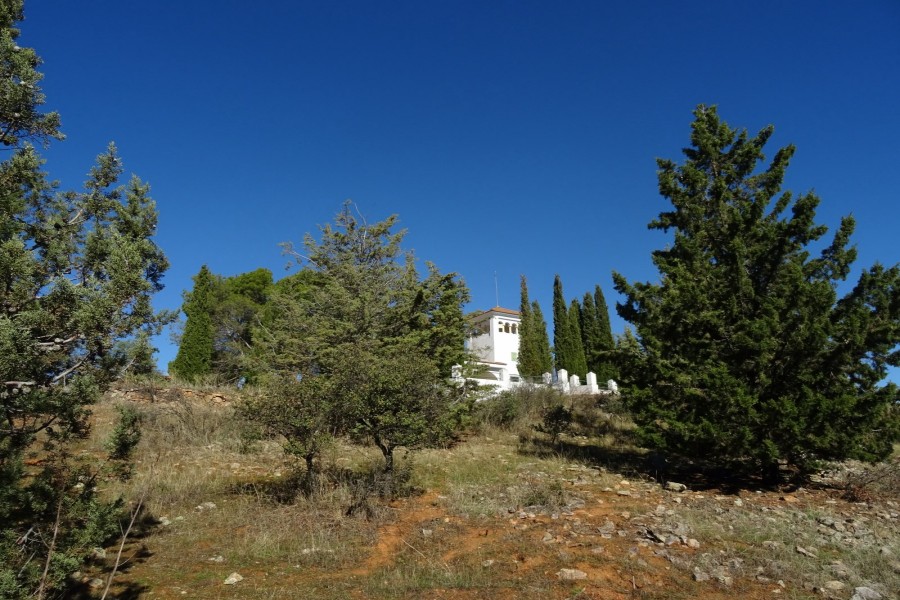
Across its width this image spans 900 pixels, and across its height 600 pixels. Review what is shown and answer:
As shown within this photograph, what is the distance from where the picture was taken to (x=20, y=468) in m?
4.78

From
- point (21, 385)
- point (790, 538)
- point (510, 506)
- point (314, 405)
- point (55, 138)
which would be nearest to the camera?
point (21, 385)

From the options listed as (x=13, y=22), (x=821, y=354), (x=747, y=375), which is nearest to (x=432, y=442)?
(x=747, y=375)

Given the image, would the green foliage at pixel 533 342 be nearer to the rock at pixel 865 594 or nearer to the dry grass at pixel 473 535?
the dry grass at pixel 473 535

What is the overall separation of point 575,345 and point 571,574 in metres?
38.4

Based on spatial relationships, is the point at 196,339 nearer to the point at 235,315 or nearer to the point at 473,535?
the point at 235,315

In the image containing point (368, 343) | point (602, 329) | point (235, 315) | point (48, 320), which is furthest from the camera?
point (602, 329)

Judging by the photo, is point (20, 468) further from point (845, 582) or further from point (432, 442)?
point (845, 582)

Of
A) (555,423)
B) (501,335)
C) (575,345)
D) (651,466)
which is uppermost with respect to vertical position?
(501,335)

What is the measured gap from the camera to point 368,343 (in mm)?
15750

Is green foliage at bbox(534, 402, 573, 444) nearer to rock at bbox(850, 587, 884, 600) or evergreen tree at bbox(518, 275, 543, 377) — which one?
rock at bbox(850, 587, 884, 600)

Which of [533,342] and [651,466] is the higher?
[533,342]

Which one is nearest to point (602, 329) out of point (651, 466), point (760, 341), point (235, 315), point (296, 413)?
point (235, 315)

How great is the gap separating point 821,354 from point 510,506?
6.53m

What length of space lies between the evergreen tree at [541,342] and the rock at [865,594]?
1424 inches
